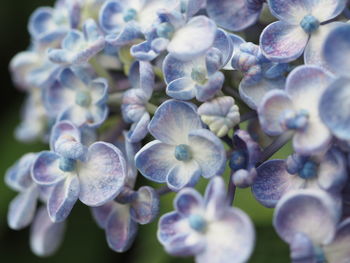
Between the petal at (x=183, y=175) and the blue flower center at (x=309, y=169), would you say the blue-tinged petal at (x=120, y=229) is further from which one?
the blue flower center at (x=309, y=169)

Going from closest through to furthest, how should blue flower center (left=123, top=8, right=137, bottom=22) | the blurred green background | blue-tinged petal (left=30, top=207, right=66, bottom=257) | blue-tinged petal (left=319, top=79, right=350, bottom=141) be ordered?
blue-tinged petal (left=319, top=79, right=350, bottom=141), blue flower center (left=123, top=8, right=137, bottom=22), blue-tinged petal (left=30, top=207, right=66, bottom=257), the blurred green background

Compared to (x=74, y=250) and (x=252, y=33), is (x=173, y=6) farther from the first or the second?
(x=74, y=250)

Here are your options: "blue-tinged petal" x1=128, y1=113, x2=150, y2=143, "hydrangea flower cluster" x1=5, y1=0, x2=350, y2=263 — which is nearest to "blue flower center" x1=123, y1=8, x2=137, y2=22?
"hydrangea flower cluster" x1=5, y1=0, x2=350, y2=263

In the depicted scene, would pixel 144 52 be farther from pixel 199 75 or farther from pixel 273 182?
pixel 273 182

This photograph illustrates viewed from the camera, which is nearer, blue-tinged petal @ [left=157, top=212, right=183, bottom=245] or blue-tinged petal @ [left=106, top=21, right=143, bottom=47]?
blue-tinged petal @ [left=157, top=212, right=183, bottom=245]

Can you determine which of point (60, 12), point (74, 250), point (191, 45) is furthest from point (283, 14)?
point (74, 250)

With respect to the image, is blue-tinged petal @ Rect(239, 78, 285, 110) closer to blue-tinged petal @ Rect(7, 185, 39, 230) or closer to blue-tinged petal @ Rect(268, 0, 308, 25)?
blue-tinged petal @ Rect(268, 0, 308, 25)
